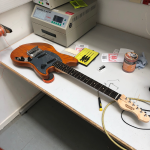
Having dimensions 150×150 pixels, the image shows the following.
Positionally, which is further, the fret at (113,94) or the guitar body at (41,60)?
the guitar body at (41,60)

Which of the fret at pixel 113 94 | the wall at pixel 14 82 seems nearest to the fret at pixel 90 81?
the fret at pixel 113 94

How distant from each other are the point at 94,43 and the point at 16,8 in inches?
25.4

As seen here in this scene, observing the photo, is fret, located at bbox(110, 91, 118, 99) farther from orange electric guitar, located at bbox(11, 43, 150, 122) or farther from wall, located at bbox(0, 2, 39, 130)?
wall, located at bbox(0, 2, 39, 130)

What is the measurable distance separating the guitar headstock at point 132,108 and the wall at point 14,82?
0.95 m

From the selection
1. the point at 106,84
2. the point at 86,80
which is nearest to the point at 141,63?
the point at 106,84

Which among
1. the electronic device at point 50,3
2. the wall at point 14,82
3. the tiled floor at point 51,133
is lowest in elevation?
the tiled floor at point 51,133

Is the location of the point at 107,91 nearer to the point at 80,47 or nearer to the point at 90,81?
the point at 90,81

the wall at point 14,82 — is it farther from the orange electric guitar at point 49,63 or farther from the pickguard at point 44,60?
the pickguard at point 44,60

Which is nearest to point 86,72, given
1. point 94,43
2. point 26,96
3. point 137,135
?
point 94,43

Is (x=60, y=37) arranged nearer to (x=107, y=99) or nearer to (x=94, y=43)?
(x=94, y=43)

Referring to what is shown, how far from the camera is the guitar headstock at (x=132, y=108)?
64cm

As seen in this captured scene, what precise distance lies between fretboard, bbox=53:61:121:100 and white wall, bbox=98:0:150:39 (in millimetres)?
681

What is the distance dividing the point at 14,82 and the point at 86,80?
2.77ft

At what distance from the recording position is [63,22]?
1.00 metres
